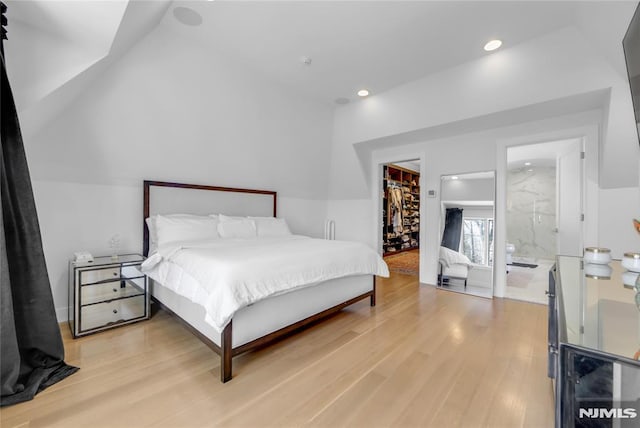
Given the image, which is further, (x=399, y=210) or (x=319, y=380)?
(x=399, y=210)

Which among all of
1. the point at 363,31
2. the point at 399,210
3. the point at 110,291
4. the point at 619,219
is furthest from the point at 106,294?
the point at 399,210

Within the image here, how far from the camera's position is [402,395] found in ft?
5.23

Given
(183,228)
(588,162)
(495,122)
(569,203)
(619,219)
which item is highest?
(495,122)

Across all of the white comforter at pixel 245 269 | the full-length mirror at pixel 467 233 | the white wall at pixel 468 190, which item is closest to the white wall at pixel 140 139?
the white comforter at pixel 245 269

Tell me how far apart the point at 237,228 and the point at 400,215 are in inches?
192

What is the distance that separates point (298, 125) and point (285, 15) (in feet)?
5.60

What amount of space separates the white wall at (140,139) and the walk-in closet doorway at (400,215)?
3535mm

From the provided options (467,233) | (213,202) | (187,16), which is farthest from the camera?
(467,233)

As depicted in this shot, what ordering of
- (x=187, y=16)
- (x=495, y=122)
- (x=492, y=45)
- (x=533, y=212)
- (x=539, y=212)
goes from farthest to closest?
(x=533, y=212), (x=539, y=212), (x=495, y=122), (x=492, y=45), (x=187, y=16)

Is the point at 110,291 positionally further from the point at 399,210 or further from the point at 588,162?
the point at 399,210

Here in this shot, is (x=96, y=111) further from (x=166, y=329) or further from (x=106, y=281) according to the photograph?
(x=166, y=329)

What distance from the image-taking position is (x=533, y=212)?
591 centimetres

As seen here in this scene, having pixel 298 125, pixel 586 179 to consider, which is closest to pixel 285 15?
pixel 298 125

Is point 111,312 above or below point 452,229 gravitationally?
below
